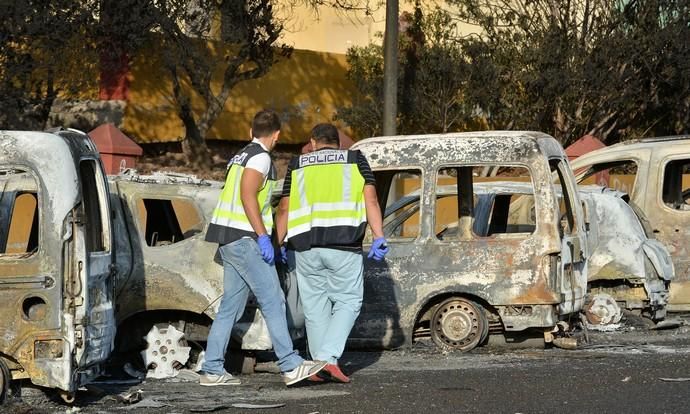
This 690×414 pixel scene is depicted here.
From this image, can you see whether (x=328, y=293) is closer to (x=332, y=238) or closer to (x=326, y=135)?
(x=332, y=238)

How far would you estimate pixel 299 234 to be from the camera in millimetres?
9797

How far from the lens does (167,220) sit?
10781 millimetres

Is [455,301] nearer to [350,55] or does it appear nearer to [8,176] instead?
[8,176]

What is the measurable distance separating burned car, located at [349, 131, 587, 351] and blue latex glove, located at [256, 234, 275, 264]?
2429 millimetres

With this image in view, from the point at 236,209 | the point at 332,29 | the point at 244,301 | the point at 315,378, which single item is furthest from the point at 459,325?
the point at 332,29

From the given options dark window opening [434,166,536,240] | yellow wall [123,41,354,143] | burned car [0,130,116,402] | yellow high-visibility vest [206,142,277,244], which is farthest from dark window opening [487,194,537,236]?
yellow wall [123,41,354,143]

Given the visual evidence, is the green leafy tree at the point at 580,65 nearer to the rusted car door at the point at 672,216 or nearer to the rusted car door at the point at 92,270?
the rusted car door at the point at 672,216

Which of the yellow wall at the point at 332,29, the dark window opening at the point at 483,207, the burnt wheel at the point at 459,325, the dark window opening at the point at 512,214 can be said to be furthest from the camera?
the yellow wall at the point at 332,29

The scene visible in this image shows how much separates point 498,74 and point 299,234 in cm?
1666

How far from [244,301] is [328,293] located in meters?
0.63

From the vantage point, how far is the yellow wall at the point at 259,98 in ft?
78.3

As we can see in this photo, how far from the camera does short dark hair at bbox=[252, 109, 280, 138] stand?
9656mm

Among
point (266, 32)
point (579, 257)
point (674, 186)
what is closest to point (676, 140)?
point (674, 186)

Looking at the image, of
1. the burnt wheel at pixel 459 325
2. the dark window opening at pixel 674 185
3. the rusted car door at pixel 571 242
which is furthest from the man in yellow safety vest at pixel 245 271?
the dark window opening at pixel 674 185
